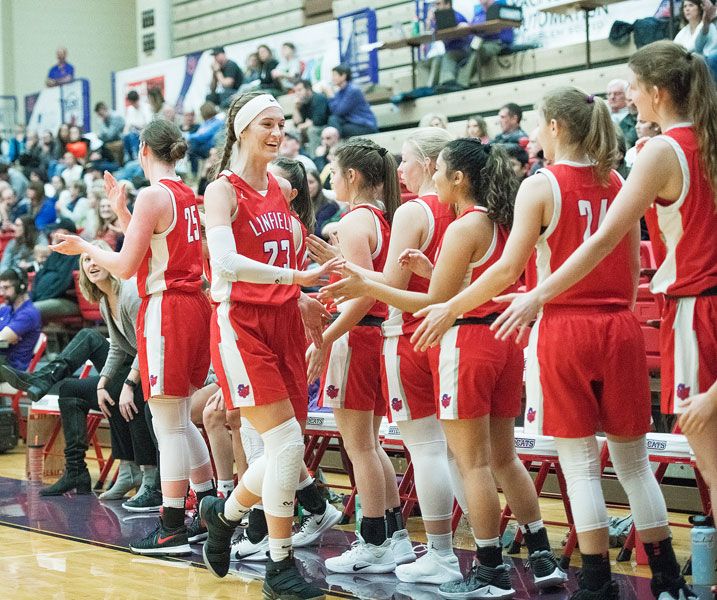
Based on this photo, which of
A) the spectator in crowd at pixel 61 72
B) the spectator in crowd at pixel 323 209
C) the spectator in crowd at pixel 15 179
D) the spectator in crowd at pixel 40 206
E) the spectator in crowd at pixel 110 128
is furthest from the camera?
the spectator in crowd at pixel 61 72

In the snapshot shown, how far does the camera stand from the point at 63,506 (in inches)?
232

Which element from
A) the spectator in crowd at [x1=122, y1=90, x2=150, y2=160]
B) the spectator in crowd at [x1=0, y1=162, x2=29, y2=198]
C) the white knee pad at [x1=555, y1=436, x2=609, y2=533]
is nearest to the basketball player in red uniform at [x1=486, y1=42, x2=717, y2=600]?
the white knee pad at [x1=555, y1=436, x2=609, y2=533]

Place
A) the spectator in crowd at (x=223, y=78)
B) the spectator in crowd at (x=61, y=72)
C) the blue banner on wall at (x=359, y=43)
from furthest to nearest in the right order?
1. the spectator in crowd at (x=61, y=72)
2. the spectator in crowd at (x=223, y=78)
3. the blue banner on wall at (x=359, y=43)

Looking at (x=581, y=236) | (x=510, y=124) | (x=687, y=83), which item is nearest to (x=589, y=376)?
(x=581, y=236)

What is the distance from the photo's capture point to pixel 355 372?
4238 mm

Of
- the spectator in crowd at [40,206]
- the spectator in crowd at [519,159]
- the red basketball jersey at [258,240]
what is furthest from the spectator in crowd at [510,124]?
the spectator in crowd at [40,206]

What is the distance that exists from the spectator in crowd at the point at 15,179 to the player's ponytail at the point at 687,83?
13.1 m

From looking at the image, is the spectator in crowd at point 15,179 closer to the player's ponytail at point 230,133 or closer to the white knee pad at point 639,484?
the player's ponytail at point 230,133

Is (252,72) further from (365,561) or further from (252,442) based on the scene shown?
(365,561)

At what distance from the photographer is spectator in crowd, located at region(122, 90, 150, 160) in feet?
49.3

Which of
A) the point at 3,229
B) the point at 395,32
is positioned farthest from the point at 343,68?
the point at 3,229

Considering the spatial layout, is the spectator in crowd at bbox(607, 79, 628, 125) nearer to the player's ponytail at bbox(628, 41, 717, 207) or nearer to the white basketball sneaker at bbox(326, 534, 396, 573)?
the white basketball sneaker at bbox(326, 534, 396, 573)

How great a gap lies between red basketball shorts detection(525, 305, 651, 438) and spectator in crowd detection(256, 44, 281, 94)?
1110 centimetres

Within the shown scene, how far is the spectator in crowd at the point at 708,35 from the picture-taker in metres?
8.34
